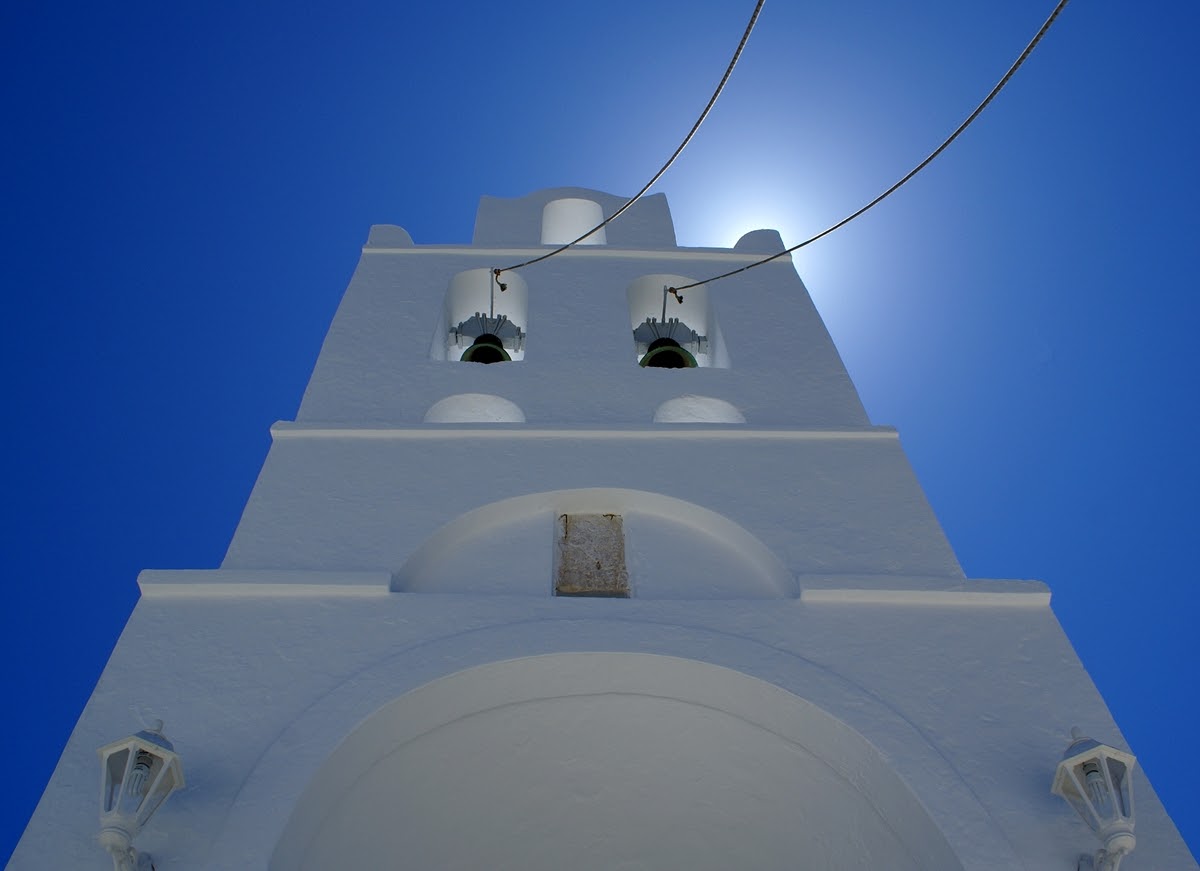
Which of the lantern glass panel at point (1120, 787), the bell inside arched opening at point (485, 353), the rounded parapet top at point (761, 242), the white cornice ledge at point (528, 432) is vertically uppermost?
the rounded parapet top at point (761, 242)

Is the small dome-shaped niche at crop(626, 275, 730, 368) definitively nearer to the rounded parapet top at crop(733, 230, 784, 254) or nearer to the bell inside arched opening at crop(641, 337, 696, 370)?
the bell inside arched opening at crop(641, 337, 696, 370)

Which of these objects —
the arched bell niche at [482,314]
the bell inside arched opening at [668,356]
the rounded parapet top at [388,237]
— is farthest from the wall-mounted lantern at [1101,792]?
the rounded parapet top at [388,237]

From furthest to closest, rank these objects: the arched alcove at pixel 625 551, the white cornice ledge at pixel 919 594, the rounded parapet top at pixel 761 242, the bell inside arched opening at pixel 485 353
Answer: the rounded parapet top at pixel 761 242 → the bell inside arched opening at pixel 485 353 → the arched alcove at pixel 625 551 → the white cornice ledge at pixel 919 594

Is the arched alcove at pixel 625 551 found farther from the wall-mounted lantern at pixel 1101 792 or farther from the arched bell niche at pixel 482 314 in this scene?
the arched bell niche at pixel 482 314

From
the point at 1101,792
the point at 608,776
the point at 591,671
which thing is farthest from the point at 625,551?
the point at 1101,792

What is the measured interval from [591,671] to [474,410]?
347 centimetres

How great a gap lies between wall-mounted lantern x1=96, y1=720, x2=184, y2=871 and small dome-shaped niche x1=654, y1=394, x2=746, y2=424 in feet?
15.9

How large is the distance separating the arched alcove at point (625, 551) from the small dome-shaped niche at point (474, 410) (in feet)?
4.45

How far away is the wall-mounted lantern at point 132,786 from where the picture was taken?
474 cm

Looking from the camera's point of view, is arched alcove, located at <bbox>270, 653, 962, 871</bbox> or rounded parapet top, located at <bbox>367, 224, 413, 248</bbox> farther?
rounded parapet top, located at <bbox>367, 224, 413, 248</bbox>

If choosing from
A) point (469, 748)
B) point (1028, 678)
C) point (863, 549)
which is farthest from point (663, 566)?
point (1028, 678)

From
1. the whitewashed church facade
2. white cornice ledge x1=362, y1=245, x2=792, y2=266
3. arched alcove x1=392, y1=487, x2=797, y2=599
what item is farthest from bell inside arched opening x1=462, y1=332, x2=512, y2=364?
arched alcove x1=392, y1=487, x2=797, y2=599

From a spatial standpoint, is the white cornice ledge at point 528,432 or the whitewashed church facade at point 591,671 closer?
the whitewashed church facade at point 591,671

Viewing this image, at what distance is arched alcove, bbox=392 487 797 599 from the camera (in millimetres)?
7047
